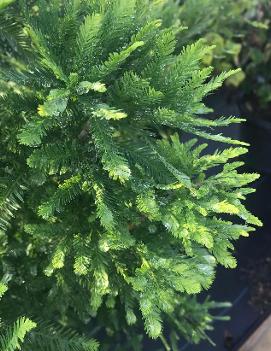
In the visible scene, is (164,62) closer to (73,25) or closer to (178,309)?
(73,25)

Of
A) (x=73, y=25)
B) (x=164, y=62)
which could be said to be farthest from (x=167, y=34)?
(x=73, y=25)

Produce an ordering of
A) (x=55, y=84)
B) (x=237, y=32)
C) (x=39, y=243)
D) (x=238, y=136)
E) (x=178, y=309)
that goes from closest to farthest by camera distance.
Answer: (x=55, y=84) < (x=39, y=243) < (x=178, y=309) < (x=237, y=32) < (x=238, y=136)

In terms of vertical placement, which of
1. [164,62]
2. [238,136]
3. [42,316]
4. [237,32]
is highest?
[164,62]

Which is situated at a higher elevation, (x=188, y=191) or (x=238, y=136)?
(x=188, y=191)

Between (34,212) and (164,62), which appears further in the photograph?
(34,212)

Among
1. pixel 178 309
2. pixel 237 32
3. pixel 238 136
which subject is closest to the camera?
pixel 178 309

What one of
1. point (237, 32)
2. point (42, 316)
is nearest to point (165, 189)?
point (42, 316)

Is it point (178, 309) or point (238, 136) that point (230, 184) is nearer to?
point (178, 309)
